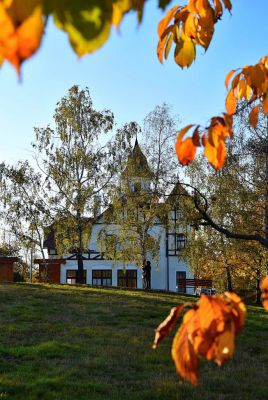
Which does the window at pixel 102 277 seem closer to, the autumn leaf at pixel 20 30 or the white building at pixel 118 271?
the white building at pixel 118 271

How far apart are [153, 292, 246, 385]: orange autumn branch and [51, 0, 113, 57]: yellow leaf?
526 millimetres

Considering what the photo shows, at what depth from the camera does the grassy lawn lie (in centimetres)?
536

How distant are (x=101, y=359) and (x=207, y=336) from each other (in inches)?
244

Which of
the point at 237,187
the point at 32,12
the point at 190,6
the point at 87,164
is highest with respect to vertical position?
the point at 87,164

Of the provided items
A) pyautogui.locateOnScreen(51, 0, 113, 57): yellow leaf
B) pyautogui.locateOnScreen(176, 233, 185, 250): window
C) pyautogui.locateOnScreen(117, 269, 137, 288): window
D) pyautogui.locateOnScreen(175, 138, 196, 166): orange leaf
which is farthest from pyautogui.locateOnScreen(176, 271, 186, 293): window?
pyautogui.locateOnScreen(51, 0, 113, 57): yellow leaf

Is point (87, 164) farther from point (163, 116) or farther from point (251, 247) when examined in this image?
point (251, 247)

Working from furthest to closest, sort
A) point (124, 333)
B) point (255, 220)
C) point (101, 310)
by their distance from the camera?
point (255, 220) → point (101, 310) → point (124, 333)

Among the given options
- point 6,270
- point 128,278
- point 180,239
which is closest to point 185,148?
point 6,270

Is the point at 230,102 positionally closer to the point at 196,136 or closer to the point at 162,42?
the point at 162,42

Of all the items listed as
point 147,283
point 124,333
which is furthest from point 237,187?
point 124,333

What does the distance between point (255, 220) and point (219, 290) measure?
131 inches

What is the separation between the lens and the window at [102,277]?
30.5m

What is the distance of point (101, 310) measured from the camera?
11133 mm

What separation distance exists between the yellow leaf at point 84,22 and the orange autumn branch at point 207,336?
0.53m
